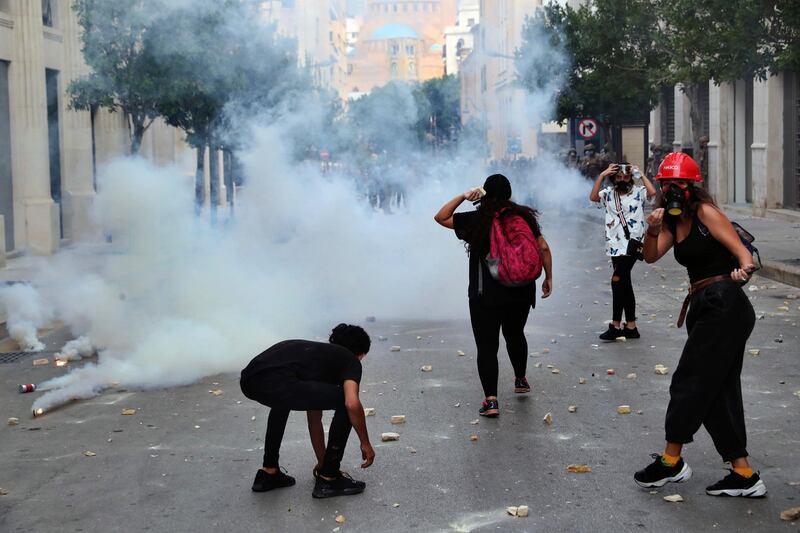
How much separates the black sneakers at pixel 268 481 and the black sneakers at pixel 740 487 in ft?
6.88

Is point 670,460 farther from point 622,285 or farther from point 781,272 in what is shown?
point 781,272

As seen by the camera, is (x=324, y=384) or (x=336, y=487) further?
(x=336, y=487)

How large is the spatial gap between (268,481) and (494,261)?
7.50 feet

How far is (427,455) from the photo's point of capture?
20.8 ft

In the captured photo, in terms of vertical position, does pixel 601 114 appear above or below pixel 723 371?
above

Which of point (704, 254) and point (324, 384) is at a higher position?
point (704, 254)

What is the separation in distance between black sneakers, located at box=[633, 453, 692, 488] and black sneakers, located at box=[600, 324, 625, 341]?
4743mm

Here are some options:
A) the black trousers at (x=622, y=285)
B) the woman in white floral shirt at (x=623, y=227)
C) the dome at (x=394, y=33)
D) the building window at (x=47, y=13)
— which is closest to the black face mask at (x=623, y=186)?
the woman in white floral shirt at (x=623, y=227)

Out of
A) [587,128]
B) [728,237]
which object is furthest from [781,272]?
[587,128]

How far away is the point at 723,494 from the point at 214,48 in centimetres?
1609

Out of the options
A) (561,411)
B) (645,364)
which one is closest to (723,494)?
(561,411)

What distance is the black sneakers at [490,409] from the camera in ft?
23.6

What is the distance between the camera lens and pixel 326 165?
28203 millimetres

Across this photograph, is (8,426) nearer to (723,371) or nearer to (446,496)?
(446,496)
